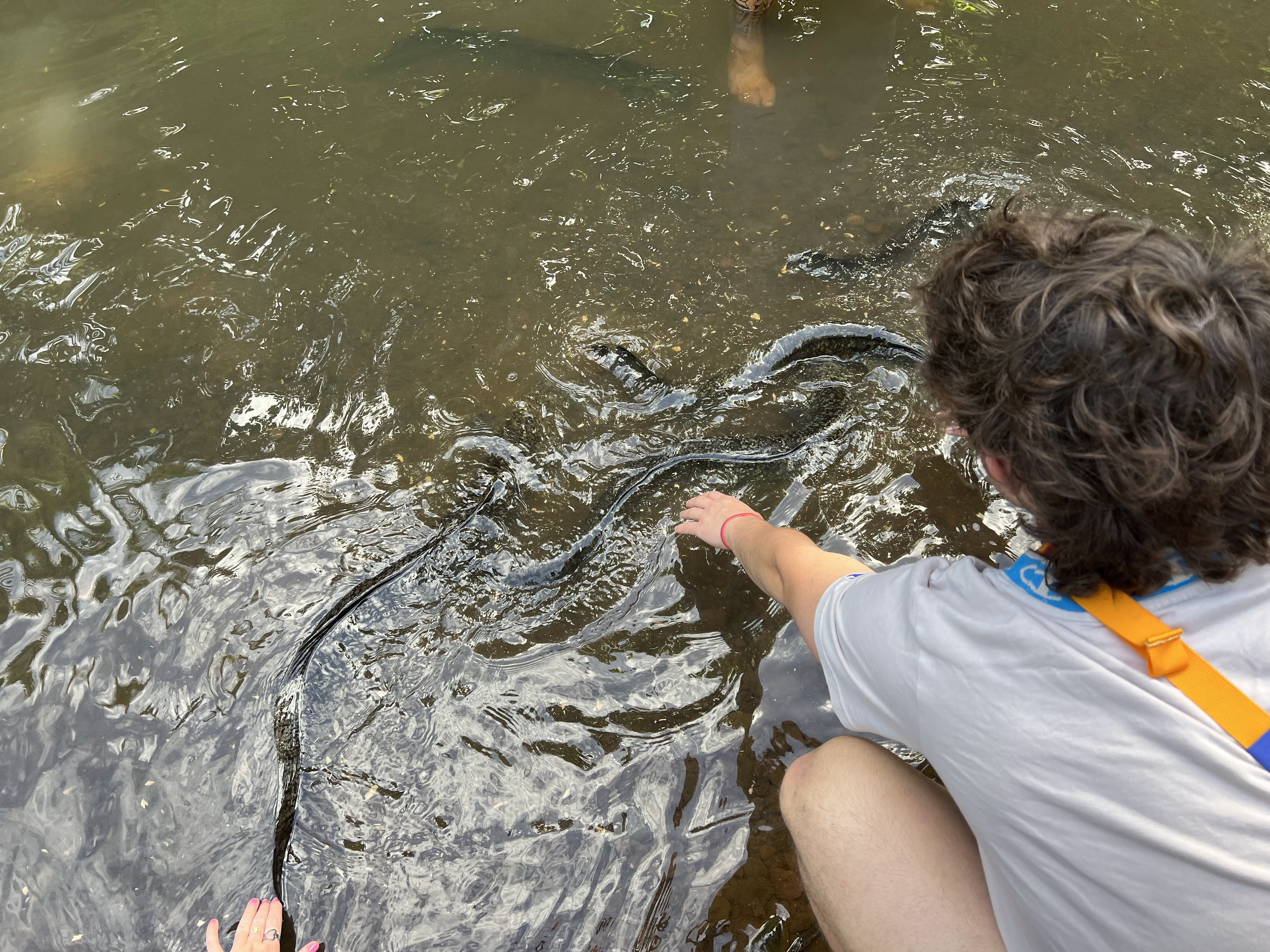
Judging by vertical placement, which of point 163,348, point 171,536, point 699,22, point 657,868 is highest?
point 699,22

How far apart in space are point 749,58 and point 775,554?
306cm

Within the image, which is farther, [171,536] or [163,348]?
[163,348]

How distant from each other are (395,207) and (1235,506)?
3227mm

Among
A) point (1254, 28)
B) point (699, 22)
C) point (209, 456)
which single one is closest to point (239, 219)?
point (209, 456)

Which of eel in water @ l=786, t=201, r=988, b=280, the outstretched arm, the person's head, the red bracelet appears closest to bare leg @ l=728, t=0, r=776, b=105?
eel in water @ l=786, t=201, r=988, b=280

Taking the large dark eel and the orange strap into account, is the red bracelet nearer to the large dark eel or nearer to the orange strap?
the large dark eel

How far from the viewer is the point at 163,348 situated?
9.68ft

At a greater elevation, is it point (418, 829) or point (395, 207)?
point (395, 207)

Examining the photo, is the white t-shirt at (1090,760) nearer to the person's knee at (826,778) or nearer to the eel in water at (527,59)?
the person's knee at (826,778)

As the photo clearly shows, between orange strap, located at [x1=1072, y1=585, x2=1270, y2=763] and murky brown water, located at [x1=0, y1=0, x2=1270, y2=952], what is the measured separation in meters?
1.11

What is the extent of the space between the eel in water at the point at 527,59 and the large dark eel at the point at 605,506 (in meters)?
1.45

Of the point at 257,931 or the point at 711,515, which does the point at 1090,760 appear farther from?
the point at 257,931

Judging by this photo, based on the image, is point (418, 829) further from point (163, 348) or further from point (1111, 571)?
point (163, 348)

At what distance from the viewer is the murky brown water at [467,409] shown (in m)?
1.97
